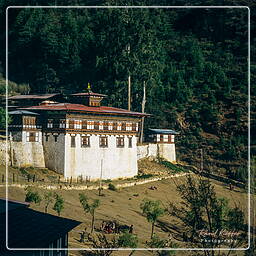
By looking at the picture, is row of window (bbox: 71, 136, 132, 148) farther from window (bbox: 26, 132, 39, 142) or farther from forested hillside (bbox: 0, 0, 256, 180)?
forested hillside (bbox: 0, 0, 256, 180)

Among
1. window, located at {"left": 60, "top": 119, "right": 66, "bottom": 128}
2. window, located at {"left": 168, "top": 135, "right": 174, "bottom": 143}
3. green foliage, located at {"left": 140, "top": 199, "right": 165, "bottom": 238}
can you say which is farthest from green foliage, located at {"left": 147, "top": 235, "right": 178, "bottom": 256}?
window, located at {"left": 168, "top": 135, "right": 174, "bottom": 143}

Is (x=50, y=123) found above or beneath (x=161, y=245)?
above

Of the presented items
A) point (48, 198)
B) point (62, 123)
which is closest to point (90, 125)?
point (62, 123)

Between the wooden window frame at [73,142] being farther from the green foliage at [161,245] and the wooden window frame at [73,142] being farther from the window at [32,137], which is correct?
the green foliage at [161,245]

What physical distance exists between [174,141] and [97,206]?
24104 mm

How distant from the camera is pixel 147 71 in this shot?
6656 cm

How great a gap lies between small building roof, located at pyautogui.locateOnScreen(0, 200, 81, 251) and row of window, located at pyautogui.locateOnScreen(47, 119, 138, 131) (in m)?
23.9

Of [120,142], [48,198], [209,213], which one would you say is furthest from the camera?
[120,142]

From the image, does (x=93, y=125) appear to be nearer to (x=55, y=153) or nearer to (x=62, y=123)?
(x=62, y=123)

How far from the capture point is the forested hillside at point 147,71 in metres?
62.1

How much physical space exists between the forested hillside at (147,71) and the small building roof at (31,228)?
27129mm

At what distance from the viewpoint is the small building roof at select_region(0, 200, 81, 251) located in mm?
29225

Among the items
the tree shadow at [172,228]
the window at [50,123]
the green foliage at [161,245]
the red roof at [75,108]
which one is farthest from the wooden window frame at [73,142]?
the green foliage at [161,245]

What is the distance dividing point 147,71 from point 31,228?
1520 inches
